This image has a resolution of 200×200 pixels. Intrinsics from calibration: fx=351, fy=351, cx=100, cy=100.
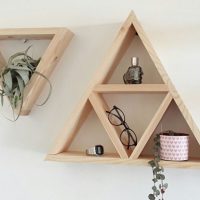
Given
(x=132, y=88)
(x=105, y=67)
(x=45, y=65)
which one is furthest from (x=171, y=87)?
(x=45, y=65)

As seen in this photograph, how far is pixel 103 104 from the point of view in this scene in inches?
53.1

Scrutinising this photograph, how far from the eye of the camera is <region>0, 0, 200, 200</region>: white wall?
135 centimetres

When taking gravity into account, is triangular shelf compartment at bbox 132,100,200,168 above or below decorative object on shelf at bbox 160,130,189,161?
above

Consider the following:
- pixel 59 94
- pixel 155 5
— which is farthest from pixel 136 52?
pixel 59 94

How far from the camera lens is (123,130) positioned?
136 cm

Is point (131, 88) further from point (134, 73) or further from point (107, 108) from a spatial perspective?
point (107, 108)

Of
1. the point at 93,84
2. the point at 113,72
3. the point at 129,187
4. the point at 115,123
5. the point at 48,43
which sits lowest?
the point at 129,187

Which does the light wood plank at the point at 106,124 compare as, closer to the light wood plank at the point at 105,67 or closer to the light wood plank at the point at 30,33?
the light wood plank at the point at 105,67

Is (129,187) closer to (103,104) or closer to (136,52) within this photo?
(103,104)

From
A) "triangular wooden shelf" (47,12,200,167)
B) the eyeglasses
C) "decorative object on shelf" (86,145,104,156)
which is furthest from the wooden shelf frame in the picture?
"decorative object on shelf" (86,145,104,156)

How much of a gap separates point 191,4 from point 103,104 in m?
0.51

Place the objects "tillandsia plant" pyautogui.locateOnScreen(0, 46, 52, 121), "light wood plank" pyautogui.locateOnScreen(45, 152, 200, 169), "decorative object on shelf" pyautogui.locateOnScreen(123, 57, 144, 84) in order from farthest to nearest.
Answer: "tillandsia plant" pyautogui.locateOnScreen(0, 46, 52, 121)
"decorative object on shelf" pyautogui.locateOnScreen(123, 57, 144, 84)
"light wood plank" pyautogui.locateOnScreen(45, 152, 200, 169)

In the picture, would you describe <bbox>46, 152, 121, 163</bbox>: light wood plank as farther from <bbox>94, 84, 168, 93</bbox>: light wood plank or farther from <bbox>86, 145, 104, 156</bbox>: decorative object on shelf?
<bbox>94, 84, 168, 93</bbox>: light wood plank

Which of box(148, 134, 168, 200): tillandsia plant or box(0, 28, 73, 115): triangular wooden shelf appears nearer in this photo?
box(148, 134, 168, 200): tillandsia plant
